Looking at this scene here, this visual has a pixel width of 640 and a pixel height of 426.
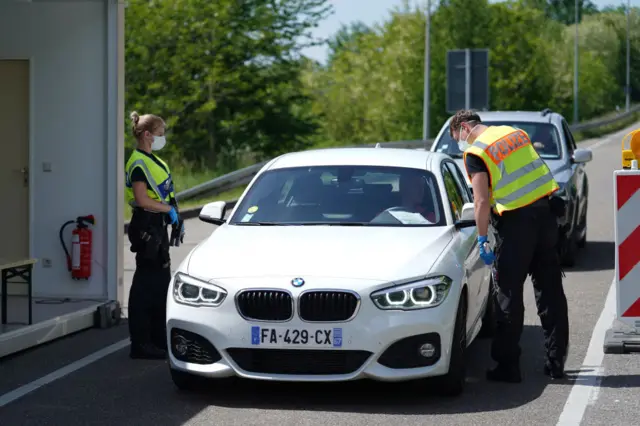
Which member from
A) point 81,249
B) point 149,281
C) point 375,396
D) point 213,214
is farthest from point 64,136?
point 375,396

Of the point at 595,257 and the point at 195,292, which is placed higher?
the point at 195,292

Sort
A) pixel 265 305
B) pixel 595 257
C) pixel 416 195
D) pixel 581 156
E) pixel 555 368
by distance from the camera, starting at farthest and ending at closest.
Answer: pixel 595 257 < pixel 581 156 < pixel 416 195 < pixel 555 368 < pixel 265 305

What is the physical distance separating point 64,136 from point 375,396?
457 cm

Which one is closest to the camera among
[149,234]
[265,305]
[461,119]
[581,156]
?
[265,305]

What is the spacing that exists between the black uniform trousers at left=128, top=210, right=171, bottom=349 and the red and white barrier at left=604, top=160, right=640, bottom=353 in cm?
312

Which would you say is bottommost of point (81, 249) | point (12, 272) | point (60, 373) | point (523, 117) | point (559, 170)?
point (60, 373)

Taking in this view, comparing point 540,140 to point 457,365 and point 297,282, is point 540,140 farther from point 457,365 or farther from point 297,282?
point 297,282

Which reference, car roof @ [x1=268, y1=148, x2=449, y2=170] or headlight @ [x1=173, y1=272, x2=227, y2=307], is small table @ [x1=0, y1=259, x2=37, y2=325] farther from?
headlight @ [x1=173, y1=272, x2=227, y2=307]

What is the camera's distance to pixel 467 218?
833 centimetres

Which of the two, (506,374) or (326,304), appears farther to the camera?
(506,374)

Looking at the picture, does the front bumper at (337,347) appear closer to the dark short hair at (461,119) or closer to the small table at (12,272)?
the dark short hair at (461,119)

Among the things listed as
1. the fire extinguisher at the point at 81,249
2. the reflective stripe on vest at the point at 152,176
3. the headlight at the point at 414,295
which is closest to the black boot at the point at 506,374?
the headlight at the point at 414,295

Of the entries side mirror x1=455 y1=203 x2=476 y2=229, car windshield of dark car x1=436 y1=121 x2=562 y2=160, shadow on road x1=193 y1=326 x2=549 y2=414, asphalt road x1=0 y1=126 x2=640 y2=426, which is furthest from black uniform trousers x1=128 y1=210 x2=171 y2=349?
car windshield of dark car x1=436 y1=121 x2=562 y2=160

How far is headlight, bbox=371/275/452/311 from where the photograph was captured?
7184 mm
